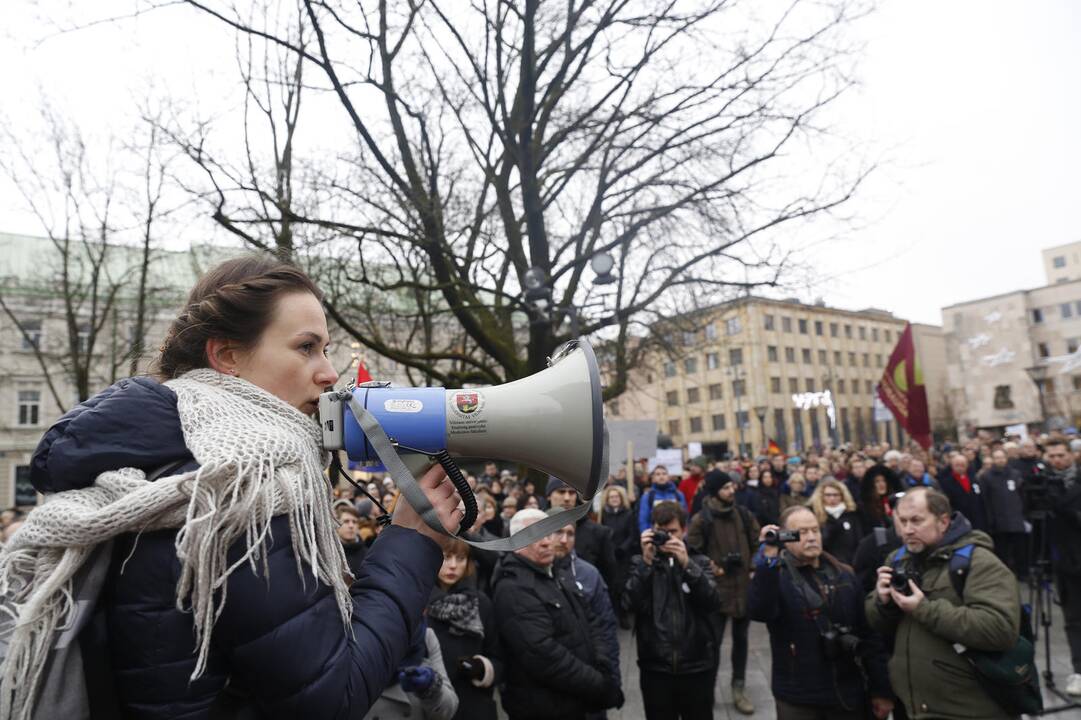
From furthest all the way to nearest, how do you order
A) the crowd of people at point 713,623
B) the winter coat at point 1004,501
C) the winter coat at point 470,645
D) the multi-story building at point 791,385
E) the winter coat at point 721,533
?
the multi-story building at point 791,385 → the winter coat at point 1004,501 → the winter coat at point 721,533 → the winter coat at point 470,645 → the crowd of people at point 713,623

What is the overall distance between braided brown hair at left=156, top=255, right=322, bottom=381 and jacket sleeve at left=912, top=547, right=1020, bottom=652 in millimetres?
3332

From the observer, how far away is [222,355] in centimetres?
148

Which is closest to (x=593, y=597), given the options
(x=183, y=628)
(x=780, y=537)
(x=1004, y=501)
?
(x=780, y=537)

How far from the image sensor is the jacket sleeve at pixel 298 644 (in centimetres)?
112

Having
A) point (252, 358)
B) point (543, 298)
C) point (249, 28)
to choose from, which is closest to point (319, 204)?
point (249, 28)

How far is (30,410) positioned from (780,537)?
4114cm

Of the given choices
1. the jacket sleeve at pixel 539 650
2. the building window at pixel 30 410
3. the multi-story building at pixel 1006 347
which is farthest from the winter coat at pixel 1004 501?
the multi-story building at pixel 1006 347

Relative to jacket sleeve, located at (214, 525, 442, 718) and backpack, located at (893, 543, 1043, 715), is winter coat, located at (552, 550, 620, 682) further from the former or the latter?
jacket sleeve, located at (214, 525, 442, 718)

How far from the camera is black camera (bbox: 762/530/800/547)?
13.2 feet

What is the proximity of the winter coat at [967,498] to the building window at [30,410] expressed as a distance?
130 ft

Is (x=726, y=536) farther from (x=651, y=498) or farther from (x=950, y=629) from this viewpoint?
(x=950, y=629)

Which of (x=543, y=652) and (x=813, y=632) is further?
(x=813, y=632)

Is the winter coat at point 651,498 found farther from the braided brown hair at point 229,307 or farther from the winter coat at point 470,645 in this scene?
the braided brown hair at point 229,307

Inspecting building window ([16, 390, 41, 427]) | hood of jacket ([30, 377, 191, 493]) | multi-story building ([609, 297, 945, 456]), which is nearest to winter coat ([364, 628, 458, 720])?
hood of jacket ([30, 377, 191, 493])
